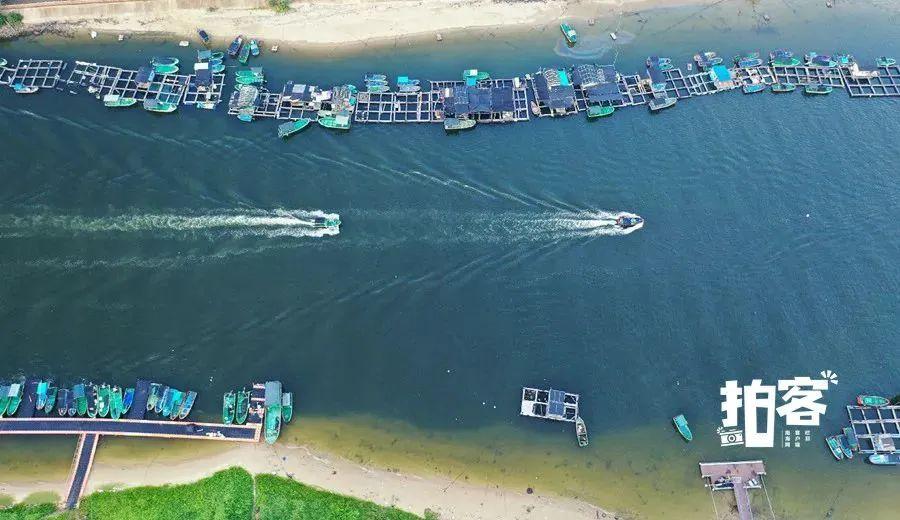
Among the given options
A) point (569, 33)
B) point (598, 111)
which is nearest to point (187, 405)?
point (598, 111)

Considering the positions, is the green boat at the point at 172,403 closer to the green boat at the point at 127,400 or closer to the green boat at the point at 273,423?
the green boat at the point at 127,400

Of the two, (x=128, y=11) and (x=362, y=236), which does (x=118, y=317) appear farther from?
(x=128, y=11)

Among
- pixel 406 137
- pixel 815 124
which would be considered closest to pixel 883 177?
pixel 815 124

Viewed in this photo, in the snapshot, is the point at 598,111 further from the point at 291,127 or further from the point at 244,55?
the point at 244,55

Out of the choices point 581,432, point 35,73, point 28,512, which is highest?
point 35,73

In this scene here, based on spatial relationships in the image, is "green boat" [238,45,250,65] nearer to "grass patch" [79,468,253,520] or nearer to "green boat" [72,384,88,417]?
"green boat" [72,384,88,417]

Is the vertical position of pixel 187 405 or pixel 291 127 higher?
pixel 291 127

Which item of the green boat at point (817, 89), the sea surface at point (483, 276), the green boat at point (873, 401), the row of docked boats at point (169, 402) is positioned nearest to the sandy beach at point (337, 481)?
the sea surface at point (483, 276)
